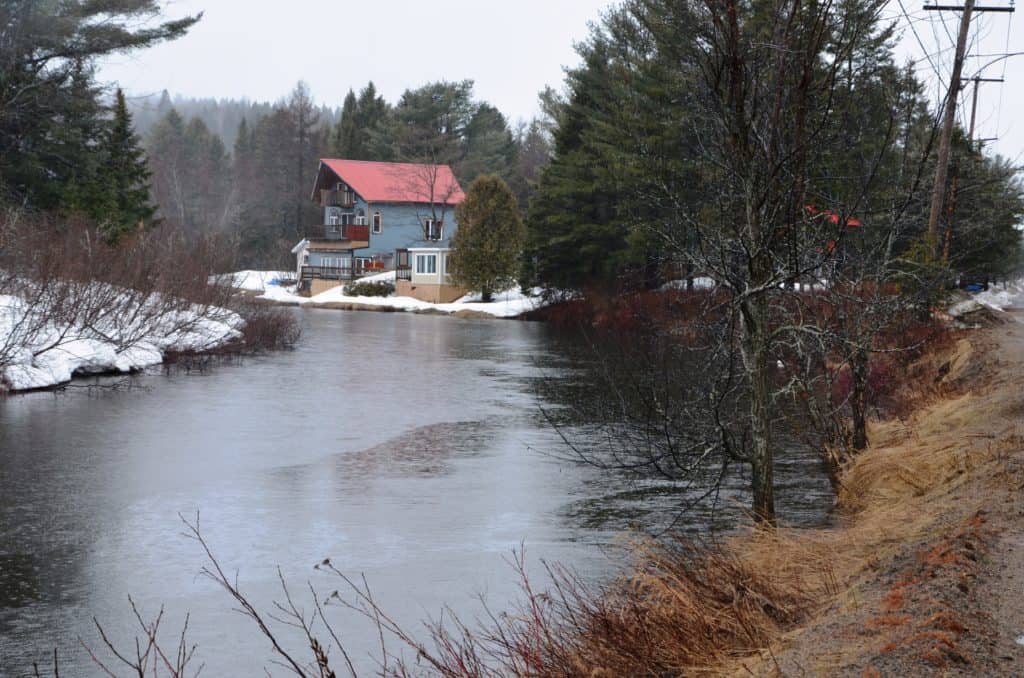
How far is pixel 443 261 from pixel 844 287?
50.5 metres

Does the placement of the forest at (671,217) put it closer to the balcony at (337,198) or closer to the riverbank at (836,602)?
the riverbank at (836,602)

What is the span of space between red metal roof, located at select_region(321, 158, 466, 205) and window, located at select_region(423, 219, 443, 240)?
157 cm

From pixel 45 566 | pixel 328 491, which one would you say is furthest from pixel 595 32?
pixel 45 566

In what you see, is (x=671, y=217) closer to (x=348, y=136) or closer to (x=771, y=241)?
(x=771, y=241)

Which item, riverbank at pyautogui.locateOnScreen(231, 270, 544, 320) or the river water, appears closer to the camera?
the river water

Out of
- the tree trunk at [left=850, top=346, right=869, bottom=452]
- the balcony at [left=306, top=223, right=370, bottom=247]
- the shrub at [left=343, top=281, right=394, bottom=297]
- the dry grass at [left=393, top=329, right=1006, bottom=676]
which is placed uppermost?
the balcony at [left=306, top=223, right=370, bottom=247]

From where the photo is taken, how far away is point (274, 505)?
1322 cm

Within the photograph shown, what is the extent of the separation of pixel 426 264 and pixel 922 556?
58328mm

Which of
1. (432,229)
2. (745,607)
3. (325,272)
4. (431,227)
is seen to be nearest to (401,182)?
(431,227)

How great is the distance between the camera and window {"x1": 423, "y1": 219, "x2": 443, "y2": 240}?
75250mm

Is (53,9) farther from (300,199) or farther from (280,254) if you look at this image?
(300,199)

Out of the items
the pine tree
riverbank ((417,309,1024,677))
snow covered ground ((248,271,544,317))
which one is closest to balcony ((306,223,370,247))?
snow covered ground ((248,271,544,317))

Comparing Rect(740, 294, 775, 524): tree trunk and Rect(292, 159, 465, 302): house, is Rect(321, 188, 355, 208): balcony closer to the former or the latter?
Rect(292, 159, 465, 302): house

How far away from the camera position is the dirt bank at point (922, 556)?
521cm
